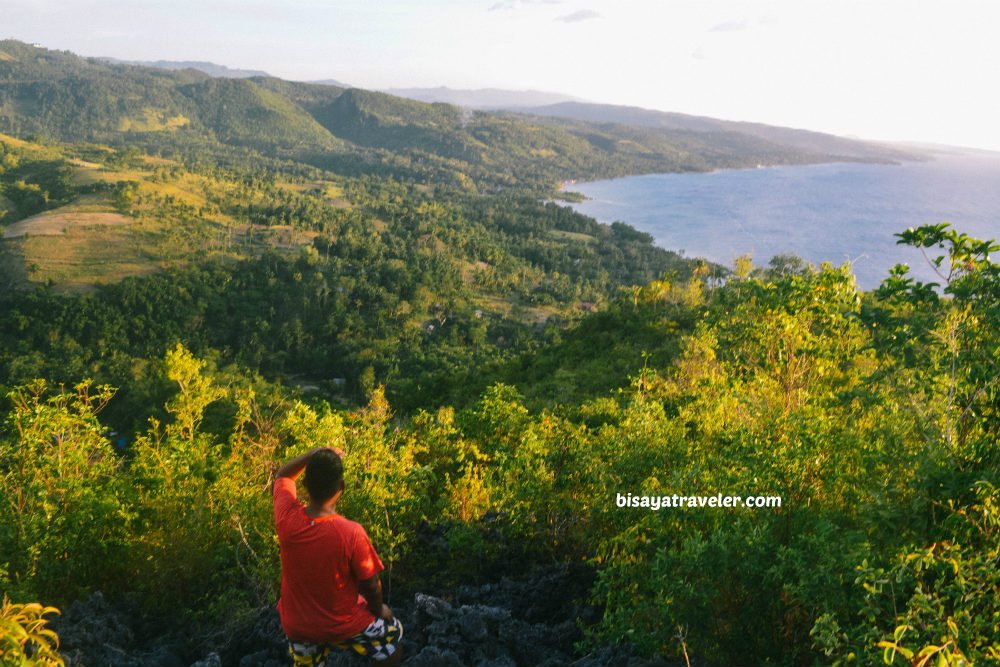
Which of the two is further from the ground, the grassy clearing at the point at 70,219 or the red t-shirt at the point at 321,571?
the red t-shirt at the point at 321,571

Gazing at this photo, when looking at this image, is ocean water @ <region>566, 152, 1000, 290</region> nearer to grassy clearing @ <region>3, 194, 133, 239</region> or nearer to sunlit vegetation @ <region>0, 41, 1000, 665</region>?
sunlit vegetation @ <region>0, 41, 1000, 665</region>

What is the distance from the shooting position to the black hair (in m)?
3.41

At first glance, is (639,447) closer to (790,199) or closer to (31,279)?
(31,279)

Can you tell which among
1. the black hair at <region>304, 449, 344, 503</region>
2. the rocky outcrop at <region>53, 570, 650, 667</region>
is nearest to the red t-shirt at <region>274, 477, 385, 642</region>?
the black hair at <region>304, 449, 344, 503</region>

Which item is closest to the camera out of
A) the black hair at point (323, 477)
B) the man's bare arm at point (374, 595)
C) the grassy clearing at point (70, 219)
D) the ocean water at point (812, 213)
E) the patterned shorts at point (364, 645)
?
the black hair at point (323, 477)

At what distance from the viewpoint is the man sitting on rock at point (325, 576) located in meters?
3.42

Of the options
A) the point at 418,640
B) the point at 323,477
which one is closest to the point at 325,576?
the point at 323,477

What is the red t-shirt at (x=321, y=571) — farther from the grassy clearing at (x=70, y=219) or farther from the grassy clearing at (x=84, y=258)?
the grassy clearing at (x=70, y=219)

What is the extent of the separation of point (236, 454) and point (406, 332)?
61.3m

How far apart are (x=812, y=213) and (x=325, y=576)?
140 m

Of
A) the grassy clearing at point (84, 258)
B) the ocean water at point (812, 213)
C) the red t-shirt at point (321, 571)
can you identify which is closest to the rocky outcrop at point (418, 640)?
the red t-shirt at point (321, 571)

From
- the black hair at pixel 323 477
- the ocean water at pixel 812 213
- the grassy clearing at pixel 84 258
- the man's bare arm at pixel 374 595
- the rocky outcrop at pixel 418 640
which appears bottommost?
A: the grassy clearing at pixel 84 258

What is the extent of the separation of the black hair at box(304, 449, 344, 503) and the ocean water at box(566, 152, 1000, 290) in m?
53.0

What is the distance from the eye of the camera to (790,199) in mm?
143250
